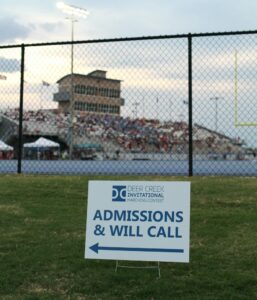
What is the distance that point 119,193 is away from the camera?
4.99 m

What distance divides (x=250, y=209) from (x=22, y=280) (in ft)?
11.5

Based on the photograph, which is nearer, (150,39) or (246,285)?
(246,285)

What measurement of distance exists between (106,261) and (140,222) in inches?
31.3

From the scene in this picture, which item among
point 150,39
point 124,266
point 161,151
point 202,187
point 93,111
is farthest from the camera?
point 93,111

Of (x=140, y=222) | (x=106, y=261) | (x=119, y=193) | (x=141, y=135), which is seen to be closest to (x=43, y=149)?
(x=141, y=135)

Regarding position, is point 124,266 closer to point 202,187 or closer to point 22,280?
point 22,280

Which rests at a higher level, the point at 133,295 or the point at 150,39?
the point at 150,39

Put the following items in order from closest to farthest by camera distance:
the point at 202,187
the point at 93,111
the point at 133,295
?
the point at 133,295
the point at 202,187
the point at 93,111

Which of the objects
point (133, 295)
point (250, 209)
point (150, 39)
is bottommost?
point (133, 295)

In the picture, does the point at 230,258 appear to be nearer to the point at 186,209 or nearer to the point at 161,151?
the point at 186,209

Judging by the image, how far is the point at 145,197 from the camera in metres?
4.92

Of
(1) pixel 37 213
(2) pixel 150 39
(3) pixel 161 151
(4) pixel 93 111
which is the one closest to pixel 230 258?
(1) pixel 37 213

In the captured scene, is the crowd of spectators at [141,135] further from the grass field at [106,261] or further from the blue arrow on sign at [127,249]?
the blue arrow on sign at [127,249]

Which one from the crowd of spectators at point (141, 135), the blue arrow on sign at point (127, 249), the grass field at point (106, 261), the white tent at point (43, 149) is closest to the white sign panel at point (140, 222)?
the blue arrow on sign at point (127, 249)
